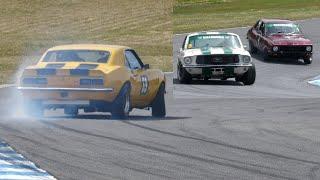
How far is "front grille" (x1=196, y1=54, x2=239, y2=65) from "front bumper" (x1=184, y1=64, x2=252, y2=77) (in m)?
0.11

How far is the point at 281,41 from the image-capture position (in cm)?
3297

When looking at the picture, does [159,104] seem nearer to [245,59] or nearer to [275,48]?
[245,59]

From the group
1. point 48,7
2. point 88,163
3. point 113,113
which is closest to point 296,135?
point 113,113

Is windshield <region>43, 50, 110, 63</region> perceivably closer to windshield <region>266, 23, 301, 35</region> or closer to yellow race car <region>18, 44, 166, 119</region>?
yellow race car <region>18, 44, 166, 119</region>

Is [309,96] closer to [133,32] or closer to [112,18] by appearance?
[133,32]

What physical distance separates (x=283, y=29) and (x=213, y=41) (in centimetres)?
918

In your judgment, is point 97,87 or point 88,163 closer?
point 88,163

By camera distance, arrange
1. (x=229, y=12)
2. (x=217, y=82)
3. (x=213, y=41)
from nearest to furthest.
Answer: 1. (x=213, y=41)
2. (x=217, y=82)
3. (x=229, y=12)

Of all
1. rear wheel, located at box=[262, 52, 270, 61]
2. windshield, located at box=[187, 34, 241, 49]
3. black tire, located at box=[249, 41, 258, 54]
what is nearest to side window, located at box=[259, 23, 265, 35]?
rear wheel, located at box=[262, 52, 270, 61]

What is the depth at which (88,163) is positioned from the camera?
9.50m

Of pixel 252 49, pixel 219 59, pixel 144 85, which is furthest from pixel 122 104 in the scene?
pixel 252 49

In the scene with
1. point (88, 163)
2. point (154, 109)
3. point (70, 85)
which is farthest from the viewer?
point (154, 109)

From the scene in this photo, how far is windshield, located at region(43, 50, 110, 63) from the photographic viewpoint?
49.0 ft

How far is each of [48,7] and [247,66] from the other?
2547 centimetres
